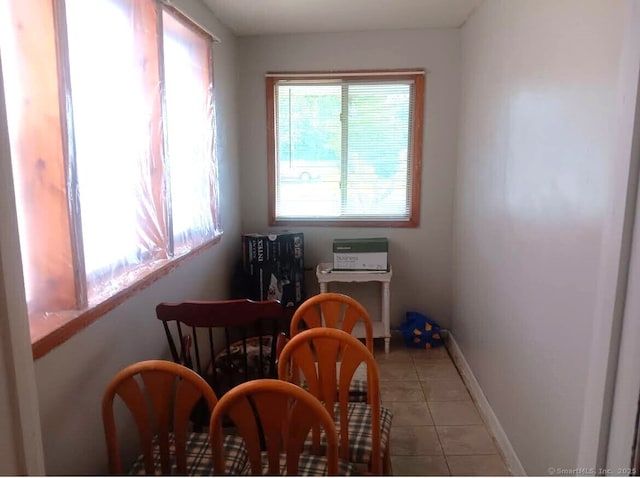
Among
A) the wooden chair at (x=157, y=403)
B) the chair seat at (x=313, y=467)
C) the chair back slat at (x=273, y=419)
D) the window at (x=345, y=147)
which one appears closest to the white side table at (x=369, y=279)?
the window at (x=345, y=147)

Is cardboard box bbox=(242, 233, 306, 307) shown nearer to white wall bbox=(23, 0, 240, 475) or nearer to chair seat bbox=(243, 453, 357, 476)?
white wall bbox=(23, 0, 240, 475)

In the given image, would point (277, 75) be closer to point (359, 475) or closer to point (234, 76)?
point (234, 76)

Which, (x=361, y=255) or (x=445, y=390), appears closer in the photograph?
(x=445, y=390)

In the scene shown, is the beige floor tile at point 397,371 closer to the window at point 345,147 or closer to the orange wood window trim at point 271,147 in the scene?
the window at point 345,147

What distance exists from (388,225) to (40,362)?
106 inches

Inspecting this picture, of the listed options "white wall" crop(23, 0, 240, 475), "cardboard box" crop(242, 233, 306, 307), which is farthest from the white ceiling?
"cardboard box" crop(242, 233, 306, 307)

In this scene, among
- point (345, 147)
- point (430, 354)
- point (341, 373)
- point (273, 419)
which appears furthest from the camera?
point (345, 147)

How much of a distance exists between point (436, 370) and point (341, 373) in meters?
1.75

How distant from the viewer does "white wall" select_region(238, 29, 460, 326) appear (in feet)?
11.0

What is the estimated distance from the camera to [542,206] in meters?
1.79

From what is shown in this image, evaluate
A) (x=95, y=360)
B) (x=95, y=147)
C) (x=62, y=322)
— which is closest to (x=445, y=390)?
(x=95, y=360)

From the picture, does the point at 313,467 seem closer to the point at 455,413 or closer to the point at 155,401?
the point at 155,401

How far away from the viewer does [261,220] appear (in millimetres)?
3648

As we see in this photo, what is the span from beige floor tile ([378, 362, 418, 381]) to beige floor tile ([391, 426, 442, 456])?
56 cm
